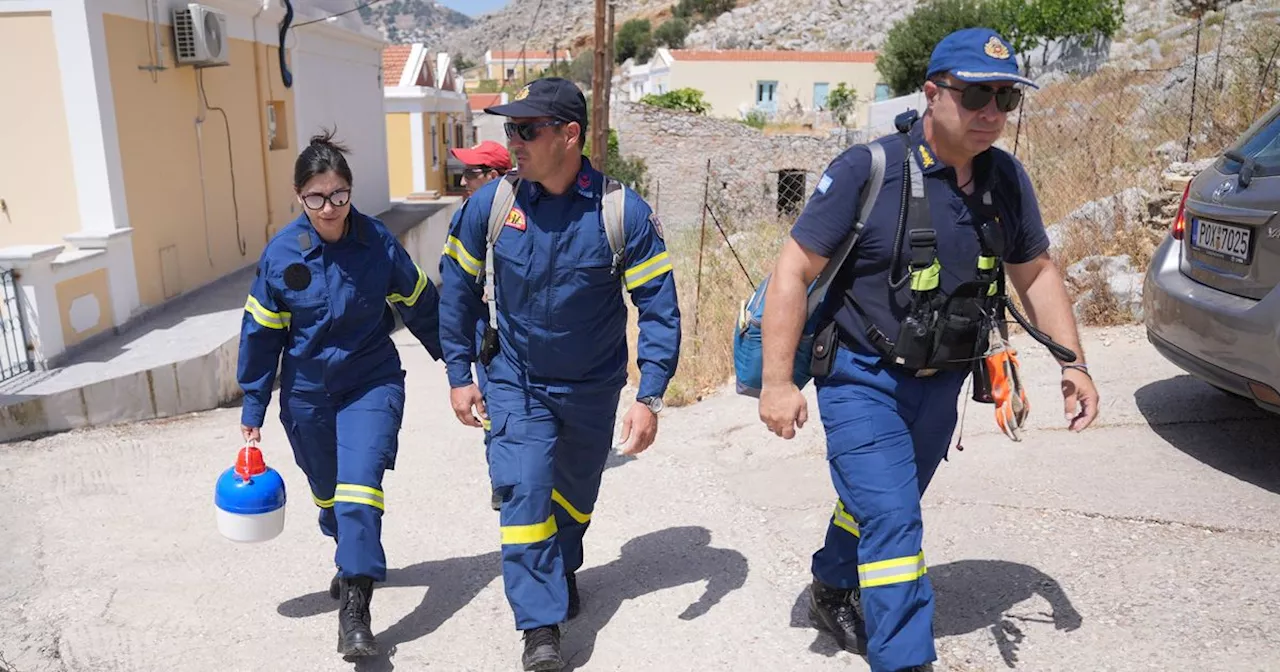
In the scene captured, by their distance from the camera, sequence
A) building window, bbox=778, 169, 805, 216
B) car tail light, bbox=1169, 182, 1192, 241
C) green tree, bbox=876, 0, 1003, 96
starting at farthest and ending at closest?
green tree, bbox=876, 0, 1003, 96
building window, bbox=778, 169, 805, 216
car tail light, bbox=1169, 182, 1192, 241

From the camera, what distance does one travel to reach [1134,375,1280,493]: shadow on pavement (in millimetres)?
4156

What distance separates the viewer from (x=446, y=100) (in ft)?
86.8

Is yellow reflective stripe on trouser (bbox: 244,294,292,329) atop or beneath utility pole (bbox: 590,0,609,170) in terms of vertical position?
beneath

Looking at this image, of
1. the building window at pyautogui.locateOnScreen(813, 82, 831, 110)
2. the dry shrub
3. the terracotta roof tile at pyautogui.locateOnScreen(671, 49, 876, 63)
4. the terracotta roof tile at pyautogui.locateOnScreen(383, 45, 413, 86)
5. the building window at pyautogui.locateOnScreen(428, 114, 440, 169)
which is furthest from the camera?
the building window at pyautogui.locateOnScreen(813, 82, 831, 110)

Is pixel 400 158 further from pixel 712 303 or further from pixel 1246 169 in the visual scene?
pixel 1246 169

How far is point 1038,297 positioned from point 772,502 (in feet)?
6.03

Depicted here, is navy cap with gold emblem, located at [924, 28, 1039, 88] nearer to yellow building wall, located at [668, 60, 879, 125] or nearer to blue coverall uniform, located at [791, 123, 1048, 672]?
blue coverall uniform, located at [791, 123, 1048, 672]

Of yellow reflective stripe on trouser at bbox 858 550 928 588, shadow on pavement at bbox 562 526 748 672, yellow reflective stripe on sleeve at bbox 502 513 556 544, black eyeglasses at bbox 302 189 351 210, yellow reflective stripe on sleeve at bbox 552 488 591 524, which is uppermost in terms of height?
black eyeglasses at bbox 302 189 351 210

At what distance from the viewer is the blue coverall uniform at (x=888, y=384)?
2502mm

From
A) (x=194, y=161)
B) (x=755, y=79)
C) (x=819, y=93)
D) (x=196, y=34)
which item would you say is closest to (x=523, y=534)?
(x=196, y=34)

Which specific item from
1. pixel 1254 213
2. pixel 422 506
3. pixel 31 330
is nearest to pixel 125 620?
pixel 422 506

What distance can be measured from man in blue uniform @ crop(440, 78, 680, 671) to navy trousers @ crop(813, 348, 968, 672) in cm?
68

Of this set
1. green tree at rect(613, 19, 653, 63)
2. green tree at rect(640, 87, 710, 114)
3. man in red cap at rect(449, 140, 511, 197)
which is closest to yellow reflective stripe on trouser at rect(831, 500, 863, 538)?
man in red cap at rect(449, 140, 511, 197)

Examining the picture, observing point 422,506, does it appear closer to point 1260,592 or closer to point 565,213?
point 565,213
